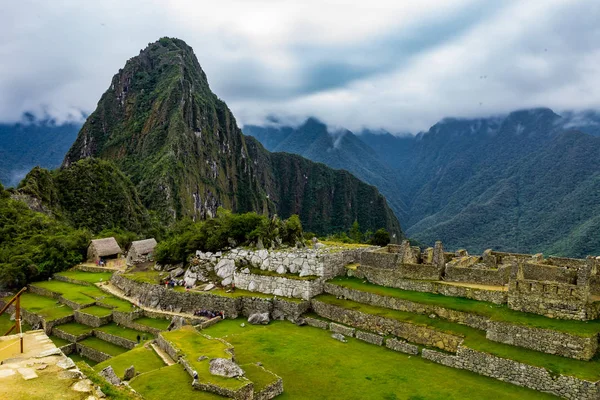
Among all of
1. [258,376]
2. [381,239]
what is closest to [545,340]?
[258,376]

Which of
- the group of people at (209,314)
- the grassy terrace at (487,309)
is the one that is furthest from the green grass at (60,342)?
the grassy terrace at (487,309)

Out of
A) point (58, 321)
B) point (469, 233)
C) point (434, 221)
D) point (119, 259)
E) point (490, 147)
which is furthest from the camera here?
point (490, 147)

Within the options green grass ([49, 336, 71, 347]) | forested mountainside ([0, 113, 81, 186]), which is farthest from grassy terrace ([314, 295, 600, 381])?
forested mountainside ([0, 113, 81, 186])

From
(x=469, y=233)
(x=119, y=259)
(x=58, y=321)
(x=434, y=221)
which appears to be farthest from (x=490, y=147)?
(x=58, y=321)

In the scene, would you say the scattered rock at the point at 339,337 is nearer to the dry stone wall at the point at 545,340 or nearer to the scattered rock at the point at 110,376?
the dry stone wall at the point at 545,340

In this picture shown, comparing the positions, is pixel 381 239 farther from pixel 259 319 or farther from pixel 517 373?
pixel 517 373

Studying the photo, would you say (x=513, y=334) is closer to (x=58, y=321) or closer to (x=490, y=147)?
(x=58, y=321)
